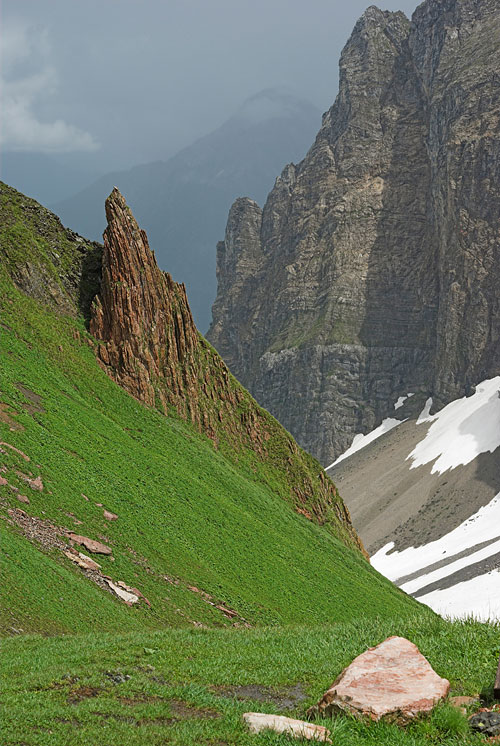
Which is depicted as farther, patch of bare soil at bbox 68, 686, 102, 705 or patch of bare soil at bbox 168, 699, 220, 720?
patch of bare soil at bbox 68, 686, 102, 705

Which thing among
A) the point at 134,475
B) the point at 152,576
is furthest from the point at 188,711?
the point at 134,475

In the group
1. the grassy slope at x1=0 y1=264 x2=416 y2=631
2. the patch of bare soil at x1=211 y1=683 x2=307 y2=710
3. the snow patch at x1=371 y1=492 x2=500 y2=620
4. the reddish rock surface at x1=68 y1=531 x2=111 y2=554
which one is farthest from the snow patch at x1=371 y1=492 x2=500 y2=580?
the patch of bare soil at x1=211 y1=683 x2=307 y2=710

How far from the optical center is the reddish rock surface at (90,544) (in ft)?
105

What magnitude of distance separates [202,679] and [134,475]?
29.6 meters

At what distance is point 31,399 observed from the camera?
41906 mm

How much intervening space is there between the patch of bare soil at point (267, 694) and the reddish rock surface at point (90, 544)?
1927cm

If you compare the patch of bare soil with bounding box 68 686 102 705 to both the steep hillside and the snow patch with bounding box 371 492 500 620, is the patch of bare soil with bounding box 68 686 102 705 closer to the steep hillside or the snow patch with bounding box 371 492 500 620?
the steep hillside

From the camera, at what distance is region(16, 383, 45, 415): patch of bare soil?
40.6 meters

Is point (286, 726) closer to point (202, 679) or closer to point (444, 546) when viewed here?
point (202, 679)

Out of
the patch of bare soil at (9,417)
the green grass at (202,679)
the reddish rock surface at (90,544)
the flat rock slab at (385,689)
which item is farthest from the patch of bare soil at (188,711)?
the patch of bare soil at (9,417)

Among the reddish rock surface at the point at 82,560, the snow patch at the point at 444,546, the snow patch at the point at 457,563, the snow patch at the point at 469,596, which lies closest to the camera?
the reddish rock surface at the point at 82,560

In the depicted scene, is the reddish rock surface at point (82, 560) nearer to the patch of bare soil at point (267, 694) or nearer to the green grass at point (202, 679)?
the green grass at point (202, 679)

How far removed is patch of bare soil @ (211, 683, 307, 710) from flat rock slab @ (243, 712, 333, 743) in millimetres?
1358

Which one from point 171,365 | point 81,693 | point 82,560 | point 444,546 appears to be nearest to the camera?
point 81,693
